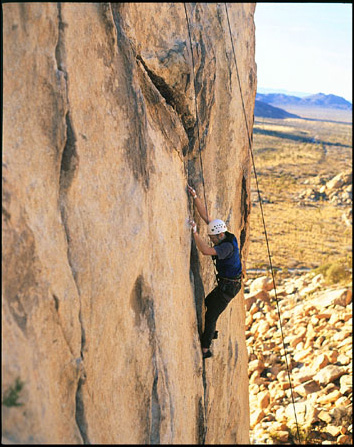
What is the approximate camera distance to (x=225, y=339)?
7.48 m

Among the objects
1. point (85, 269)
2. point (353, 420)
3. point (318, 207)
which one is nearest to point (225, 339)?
point (85, 269)

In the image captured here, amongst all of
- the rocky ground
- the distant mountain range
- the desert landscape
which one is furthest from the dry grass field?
the distant mountain range

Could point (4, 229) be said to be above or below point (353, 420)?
above

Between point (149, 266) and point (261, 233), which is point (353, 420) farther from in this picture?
point (261, 233)

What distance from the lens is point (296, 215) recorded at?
34.5m

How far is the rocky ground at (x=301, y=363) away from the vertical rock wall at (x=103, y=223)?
4.32 meters

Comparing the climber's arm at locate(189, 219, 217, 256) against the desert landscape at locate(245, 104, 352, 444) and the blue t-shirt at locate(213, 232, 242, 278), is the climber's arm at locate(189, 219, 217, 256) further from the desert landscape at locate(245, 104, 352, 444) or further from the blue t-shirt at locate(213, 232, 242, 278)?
the desert landscape at locate(245, 104, 352, 444)

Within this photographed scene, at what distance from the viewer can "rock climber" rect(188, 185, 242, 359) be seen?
19.3ft

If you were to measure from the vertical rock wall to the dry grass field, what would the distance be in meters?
18.0

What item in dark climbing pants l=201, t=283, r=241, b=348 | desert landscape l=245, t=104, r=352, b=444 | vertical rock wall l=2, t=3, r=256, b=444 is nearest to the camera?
vertical rock wall l=2, t=3, r=256, b=444

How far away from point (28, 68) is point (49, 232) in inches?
46.5

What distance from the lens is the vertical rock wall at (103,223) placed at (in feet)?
11.4

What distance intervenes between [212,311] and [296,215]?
29262 millimetres

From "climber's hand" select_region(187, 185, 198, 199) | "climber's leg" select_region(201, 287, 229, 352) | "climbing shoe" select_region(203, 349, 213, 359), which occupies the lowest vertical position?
"climbing shoe" select_region(203, 349, 213, 359)
